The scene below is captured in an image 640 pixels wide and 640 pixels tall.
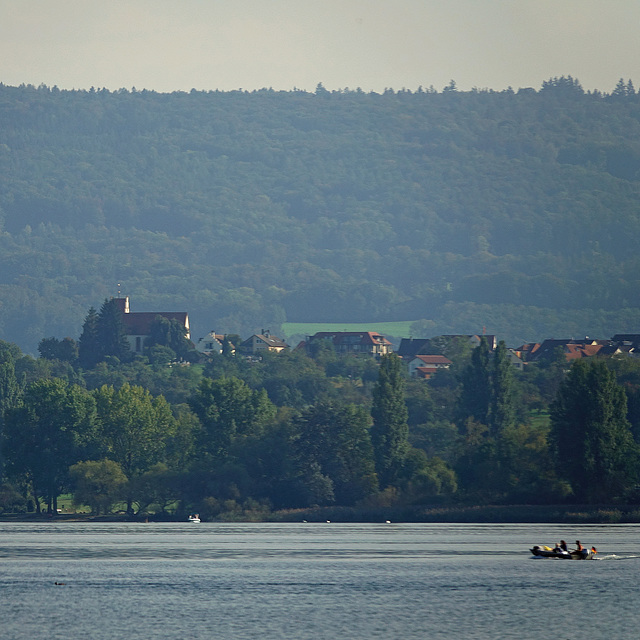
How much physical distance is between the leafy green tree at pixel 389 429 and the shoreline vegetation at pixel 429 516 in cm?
648

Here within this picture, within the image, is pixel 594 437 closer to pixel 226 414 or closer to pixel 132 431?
pixel 226 414

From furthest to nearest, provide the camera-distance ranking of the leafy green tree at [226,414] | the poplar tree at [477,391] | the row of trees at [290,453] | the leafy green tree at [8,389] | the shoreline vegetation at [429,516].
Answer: the leafy green tree at [8,389] → the poplar tree at [477,391] → the leafy green tree at [226,414] → the row of trees at [290,453] → the shoreline vegetation at [429,516]

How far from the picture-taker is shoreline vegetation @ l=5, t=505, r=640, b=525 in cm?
12394

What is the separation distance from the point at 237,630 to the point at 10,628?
35.6ft

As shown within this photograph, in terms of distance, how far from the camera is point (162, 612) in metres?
68.4

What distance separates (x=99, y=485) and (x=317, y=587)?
211ft

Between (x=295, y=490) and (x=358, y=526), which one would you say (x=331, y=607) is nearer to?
→ (x=358, y=526)

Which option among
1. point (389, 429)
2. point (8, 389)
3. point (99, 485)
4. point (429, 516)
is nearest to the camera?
point (429, 516)

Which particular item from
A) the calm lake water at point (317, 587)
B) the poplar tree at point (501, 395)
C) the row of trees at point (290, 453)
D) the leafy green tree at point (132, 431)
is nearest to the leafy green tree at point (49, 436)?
the row of trees at point (290, 453)

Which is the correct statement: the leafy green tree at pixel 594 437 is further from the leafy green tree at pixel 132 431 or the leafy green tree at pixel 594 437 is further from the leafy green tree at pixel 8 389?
the leafy green tree at pixel 8 389

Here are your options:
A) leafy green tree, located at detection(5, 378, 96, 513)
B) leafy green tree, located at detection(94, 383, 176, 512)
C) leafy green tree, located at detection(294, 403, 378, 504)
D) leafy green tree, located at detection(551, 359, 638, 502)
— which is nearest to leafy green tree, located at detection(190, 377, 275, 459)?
leafy green tree, located at detection(94, 383, 176, 512)

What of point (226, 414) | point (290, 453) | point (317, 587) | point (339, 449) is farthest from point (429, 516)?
point (317, 587)

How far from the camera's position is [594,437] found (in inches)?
5005

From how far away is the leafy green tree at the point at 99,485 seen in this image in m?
136
